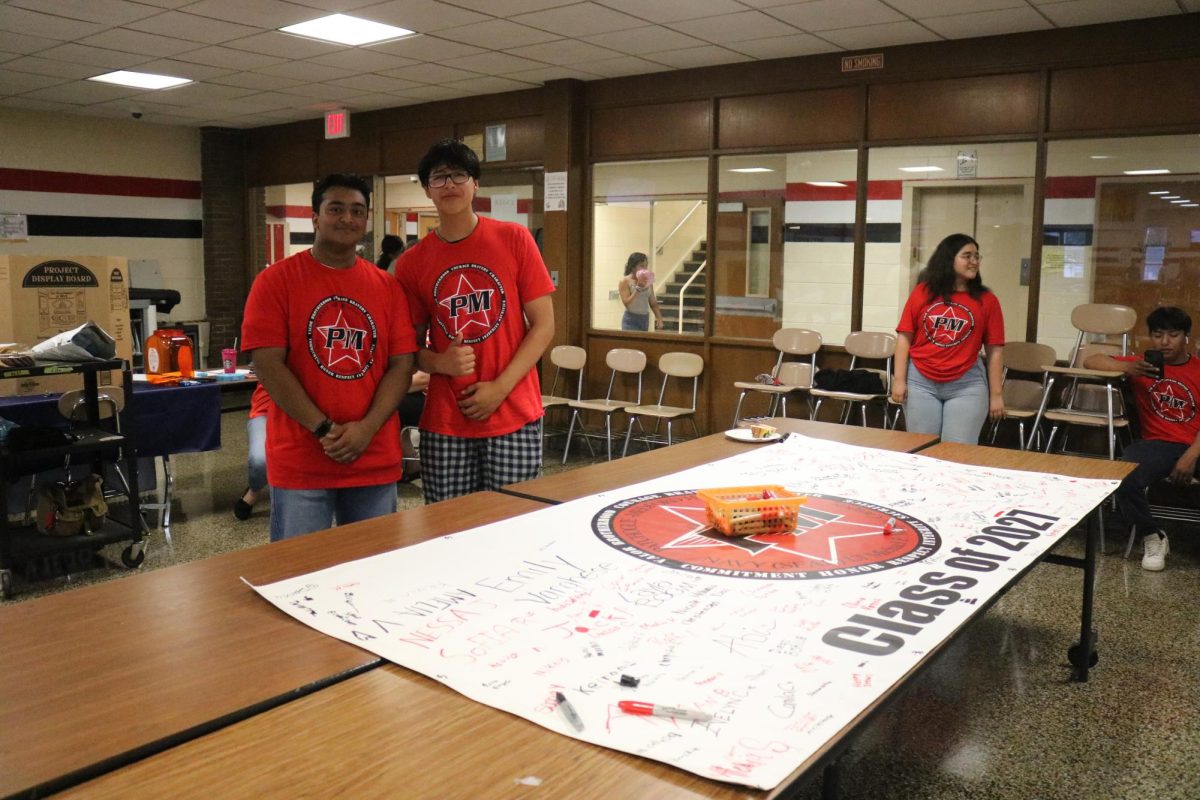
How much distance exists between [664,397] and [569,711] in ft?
21.4

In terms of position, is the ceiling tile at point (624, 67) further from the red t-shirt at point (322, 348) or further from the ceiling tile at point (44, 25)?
the red t-shirt at point (322, 348)

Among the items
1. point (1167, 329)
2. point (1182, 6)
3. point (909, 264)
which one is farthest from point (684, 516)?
point (909, 264)

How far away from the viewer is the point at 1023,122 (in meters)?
5.96

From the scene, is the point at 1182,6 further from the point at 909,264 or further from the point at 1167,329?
the point at 909,264

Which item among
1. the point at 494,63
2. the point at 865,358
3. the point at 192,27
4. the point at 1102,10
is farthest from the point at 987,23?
the point at 192,27

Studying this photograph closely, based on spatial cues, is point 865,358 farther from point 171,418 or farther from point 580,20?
point 171,418

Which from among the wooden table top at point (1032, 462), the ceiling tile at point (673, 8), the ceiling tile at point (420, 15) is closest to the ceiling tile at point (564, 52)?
the ceiling tile at point (420, 15)

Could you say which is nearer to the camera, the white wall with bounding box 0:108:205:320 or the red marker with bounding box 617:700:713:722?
the red marker with bounding box 617:700:713:722

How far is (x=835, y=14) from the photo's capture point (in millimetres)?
5543

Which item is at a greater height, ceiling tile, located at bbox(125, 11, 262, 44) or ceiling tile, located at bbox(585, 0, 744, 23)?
ceiling tile, located at bbox(125, 11, 262, 44)

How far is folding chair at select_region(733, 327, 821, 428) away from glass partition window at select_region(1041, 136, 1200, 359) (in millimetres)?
1515

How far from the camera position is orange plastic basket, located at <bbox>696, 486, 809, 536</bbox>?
1.99 metres

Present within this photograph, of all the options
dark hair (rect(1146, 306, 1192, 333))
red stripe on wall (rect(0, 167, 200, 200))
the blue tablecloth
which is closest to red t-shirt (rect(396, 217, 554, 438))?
the blue tablecloth

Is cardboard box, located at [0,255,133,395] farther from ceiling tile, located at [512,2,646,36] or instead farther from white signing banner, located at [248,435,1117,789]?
white signing banner, located at [248,435,1117,789]
